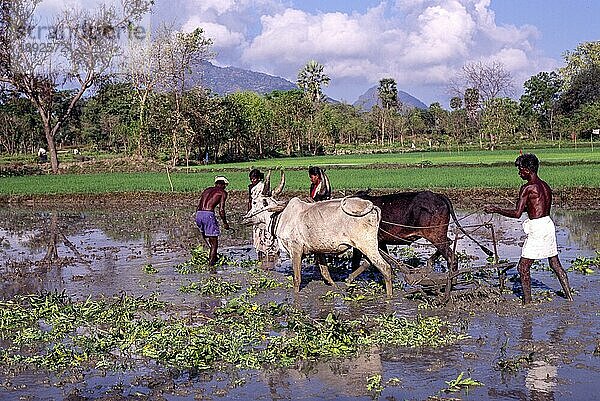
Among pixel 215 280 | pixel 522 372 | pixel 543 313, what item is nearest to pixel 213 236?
pixel 215 280

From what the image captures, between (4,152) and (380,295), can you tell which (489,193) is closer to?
(380,295)

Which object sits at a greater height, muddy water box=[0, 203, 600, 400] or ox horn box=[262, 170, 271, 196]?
ox horn box=[262, 170, 271, 196]

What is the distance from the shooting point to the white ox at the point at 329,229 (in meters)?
9.69

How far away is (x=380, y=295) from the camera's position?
392 inches

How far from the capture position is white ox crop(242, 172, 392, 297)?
31.8 ft

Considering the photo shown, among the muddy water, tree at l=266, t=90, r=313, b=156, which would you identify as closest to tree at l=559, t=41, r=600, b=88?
tree at l=266, t=90, r=313, b=156

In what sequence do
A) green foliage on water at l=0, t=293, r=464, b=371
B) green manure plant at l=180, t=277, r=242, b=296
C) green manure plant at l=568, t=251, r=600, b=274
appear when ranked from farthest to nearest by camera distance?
green manure plant at l=568, t=251, r=600, b=274
green manure plant at l=180, t=277, r=242, b=296
green foliage on water at l=0, t=293, r=464, b=371

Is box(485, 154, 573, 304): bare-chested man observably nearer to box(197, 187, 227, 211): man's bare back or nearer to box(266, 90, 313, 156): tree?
box(197, 187, 227, 211): man's bare back

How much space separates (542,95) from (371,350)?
3164 inches

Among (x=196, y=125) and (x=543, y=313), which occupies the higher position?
(x=196, y=125)

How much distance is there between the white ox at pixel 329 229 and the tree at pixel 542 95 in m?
72.1

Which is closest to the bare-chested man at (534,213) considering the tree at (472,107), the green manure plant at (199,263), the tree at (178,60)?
the green manure plant at (199,263)

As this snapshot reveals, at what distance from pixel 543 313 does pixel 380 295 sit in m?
2.30

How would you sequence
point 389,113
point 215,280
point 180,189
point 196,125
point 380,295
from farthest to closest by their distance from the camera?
point 389,113 → point 196,125 → point 180,189 → point 215,280 → point 380,295
